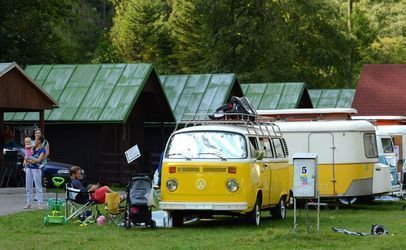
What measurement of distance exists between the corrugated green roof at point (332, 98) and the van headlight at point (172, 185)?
3276cm

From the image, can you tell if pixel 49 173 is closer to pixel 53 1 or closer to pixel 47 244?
pixel 47 244

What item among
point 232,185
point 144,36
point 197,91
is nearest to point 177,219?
point 232,185

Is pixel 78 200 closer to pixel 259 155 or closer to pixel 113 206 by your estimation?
pixel 113 206

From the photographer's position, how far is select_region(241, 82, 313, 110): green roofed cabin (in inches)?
1754

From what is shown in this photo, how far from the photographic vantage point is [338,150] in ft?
85.1

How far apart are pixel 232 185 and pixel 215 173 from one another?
0.40m

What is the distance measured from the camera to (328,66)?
68.4m

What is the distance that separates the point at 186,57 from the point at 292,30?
1041 centimetres

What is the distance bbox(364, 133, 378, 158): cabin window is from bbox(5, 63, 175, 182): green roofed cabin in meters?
9.97

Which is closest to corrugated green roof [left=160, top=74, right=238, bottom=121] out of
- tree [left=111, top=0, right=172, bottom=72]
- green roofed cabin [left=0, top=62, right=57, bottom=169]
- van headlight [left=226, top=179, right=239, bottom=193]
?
green roofed cabin [left=0, top=62, right=57, bottom=169]

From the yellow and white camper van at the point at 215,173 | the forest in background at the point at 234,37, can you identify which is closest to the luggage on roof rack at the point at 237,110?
the yellow and white camper van at the point at 215,173

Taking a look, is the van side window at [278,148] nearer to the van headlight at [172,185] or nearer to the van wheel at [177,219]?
the van wheel at [177,219]

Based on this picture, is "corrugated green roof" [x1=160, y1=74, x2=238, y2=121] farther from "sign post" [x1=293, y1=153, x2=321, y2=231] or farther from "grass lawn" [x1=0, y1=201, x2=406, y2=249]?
"sign post" [x1=293, y1=153, x2=321, y2=231]

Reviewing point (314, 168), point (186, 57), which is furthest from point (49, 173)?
point (186, 57)
